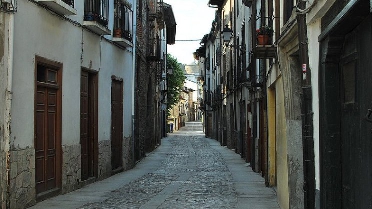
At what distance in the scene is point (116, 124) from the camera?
52.7ft

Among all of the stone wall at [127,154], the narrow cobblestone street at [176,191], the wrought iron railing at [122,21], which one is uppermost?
the wrought iron railing at [122,21]

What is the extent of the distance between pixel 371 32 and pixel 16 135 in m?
6.47

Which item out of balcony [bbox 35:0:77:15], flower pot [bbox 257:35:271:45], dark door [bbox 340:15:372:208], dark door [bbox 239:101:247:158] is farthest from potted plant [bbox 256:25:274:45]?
dark door [bbox 239:101:247:158]

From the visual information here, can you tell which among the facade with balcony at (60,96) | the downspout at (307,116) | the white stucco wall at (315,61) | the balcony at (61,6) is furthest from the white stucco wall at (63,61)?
the white stucco wall at (315,61)

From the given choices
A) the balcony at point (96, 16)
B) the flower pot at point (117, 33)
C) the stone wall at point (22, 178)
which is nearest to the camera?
the stone wall at point (22, 178)

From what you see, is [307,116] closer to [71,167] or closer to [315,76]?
[315,76]

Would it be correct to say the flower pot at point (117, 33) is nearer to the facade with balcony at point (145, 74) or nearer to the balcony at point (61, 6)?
the facade with balcony at point (145, 74)

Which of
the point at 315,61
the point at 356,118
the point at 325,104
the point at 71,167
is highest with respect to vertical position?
the point at 315,61

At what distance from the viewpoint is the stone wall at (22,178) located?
8.45m

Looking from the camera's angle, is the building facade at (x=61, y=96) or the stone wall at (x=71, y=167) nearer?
the building facade at (x=61, y=96)

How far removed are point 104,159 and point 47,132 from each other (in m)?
4.14

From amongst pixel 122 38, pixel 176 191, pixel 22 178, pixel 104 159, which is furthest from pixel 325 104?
pixel 122 38

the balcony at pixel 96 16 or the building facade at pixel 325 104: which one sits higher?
the balcony at pixel 96 16

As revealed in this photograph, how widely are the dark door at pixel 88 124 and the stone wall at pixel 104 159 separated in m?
0.31
